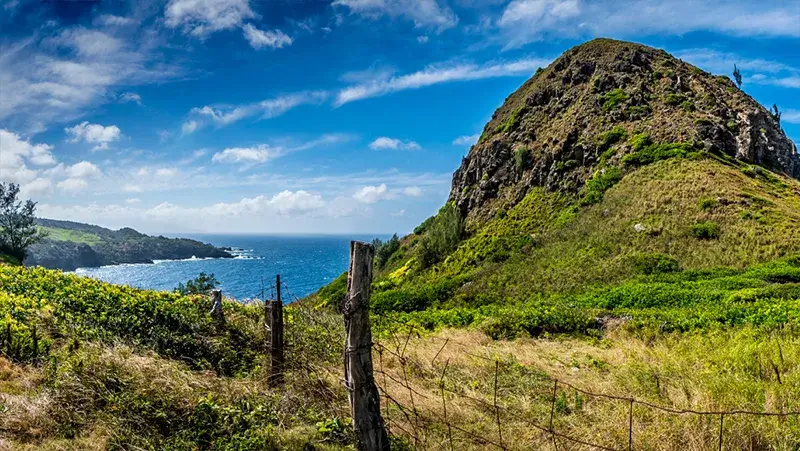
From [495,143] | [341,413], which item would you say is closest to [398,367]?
[341,413]

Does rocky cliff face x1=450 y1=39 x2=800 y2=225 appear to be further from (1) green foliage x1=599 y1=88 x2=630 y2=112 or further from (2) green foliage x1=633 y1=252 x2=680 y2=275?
(2) green foliage x1=633 y1=252 x2=680 y2=275

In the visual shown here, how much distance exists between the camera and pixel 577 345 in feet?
34.8

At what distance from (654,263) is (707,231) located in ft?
15.8

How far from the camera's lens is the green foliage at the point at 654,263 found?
24.0m

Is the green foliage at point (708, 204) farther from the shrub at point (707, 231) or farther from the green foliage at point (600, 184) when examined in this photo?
the green foliage at point (600, 184)

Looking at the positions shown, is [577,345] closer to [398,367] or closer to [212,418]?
[398,367]

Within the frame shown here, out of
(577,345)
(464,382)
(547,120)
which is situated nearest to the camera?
(464,382)

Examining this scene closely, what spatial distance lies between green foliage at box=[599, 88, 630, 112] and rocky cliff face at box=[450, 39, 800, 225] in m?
0.10

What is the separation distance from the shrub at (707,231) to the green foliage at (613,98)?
2398 centimetres

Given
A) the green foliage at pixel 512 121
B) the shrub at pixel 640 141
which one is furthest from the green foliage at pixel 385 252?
the shrub at pixel 640 141

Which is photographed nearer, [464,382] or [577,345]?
[464,382]

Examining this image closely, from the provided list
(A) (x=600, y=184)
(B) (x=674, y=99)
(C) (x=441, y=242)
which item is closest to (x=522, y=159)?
(A) (x=600, y=184)

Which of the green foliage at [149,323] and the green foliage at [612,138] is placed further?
the green foliage at [612,138]

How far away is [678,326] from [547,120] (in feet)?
153
